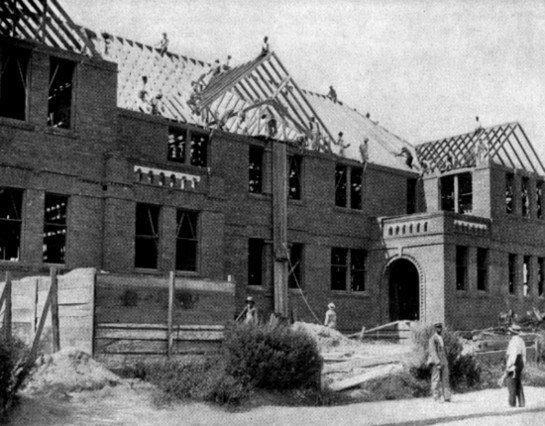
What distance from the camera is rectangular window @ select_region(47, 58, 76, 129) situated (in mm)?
23380

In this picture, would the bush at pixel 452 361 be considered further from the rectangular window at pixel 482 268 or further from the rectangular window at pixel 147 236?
the rectangular window at pixel 482 268

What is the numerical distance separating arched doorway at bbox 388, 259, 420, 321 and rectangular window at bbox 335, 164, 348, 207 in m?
3.64

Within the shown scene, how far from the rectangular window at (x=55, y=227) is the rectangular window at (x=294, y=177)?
9859 millimetres

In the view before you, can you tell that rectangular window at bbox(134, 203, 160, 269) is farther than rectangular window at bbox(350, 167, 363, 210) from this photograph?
No

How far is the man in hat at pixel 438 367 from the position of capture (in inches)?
675

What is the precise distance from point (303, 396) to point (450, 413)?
3093 mm

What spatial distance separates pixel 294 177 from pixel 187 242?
698 cm

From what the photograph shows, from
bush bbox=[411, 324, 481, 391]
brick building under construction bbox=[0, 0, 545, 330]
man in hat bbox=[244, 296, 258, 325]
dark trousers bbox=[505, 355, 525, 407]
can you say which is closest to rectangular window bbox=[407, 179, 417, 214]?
brick building under construction bbox=[0, 0, 545, 330]

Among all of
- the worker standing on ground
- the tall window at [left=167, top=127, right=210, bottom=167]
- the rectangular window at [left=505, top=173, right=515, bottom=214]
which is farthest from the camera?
the rectangular window at [left=505, top=173, right=515, bottom=214]

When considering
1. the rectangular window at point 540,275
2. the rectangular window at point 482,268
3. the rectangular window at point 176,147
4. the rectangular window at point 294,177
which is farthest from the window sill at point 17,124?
the rectangular window at point 540,275

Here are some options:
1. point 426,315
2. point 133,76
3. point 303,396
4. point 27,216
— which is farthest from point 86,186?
point 426,315

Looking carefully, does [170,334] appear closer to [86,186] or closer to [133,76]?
[86,186]

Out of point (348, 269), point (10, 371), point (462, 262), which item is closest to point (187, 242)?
point (348, 269)

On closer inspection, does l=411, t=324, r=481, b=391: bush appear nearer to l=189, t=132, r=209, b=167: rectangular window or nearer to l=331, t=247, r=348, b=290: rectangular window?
l=189, t=132, r=209, b=167: rectangular window
